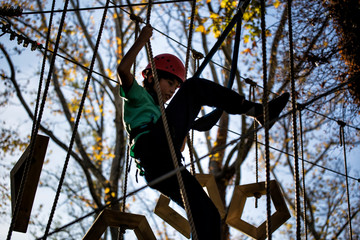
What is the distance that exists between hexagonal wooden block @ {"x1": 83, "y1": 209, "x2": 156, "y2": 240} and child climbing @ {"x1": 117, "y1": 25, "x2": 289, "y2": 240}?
0.63 ft

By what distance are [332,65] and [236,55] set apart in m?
1.06

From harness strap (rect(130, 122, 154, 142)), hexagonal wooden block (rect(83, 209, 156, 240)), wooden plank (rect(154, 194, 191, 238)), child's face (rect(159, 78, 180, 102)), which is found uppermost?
child's face (rect(159, 78, 180, 102))

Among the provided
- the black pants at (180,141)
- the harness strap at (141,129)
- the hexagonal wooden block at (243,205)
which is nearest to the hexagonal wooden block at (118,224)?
the black pants at (180,141)

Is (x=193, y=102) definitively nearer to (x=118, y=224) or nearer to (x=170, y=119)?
(x=170, y=119)

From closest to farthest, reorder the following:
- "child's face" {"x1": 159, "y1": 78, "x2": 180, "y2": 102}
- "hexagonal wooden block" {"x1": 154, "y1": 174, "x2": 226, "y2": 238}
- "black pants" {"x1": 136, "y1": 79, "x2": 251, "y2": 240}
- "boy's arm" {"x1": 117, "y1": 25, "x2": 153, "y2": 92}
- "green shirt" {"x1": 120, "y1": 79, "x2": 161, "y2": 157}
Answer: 1. "black pants" {"x1": 136, "y1": 79, "x2": 251, "y2": 240}
2. "boy's arm" {"x1": 117, "y1": 25, "x2": 153, "y2": 92}
3. "green shirt" {"x1": 120, "y1": 79, "x2": 161, "y2": 157}
4. "child's face" {"x1": 159, "y1": 78, "x2": 180, "y2": 102}
5. "hexagonal wooden block" {"x1": 154, "y1": 174, "x2": 226, "y2": 238}

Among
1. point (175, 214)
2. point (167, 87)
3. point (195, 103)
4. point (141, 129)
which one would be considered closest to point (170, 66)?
point (167, 87)

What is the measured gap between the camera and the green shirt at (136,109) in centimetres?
184

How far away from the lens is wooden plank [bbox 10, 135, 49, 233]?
1.75 m

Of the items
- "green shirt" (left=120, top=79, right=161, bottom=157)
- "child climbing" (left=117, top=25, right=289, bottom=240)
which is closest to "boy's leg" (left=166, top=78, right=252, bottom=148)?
"child climbing" (left=117, top=25, right=289, bottom=240)

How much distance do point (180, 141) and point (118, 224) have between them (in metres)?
0.45

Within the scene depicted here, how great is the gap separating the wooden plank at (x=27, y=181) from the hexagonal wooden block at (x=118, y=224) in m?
0.26

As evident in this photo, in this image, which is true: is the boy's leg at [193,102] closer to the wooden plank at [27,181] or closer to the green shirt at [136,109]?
the green shirt at [136,109]

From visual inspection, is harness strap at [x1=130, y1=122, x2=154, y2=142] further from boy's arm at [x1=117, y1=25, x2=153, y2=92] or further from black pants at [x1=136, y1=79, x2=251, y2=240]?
boy's arm at [x1=117, y1=25, x2=153, y2=92]

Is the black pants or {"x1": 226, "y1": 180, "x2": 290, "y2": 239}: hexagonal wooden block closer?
the black pants
